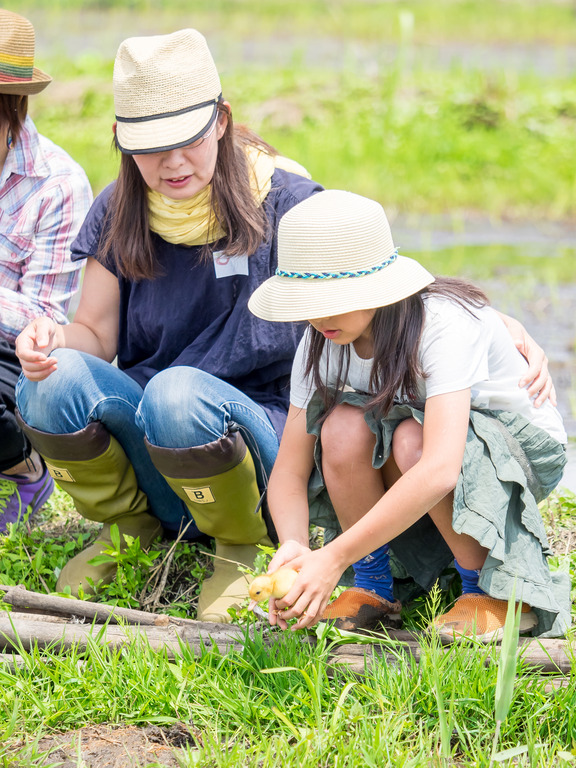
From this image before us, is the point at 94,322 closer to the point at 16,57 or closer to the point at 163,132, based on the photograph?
the point at 163,132

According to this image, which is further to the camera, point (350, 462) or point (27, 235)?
point (27, 235)

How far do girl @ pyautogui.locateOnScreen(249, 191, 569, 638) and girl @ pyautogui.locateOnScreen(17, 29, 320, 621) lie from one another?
9.5 inches

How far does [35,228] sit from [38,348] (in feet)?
1.72

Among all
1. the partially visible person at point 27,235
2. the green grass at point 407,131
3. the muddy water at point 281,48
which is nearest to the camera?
the partially visible person at point 27,235

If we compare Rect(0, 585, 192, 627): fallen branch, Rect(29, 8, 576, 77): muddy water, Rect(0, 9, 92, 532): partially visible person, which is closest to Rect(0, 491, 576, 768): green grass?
Rect(0, 585, 192, 627): fallen branch

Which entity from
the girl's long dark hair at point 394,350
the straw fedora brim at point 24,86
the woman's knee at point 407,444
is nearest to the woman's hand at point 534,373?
the girl's long dark hair at point 394,350

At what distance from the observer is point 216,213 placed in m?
2.70

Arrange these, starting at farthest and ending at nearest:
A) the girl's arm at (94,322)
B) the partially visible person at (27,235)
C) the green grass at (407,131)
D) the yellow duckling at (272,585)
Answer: the green grass at (407,131), the partially visible person at (27,235), the girl's arm at (94,322), the yellow duckling at (272,585)

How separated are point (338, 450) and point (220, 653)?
1.74 feet

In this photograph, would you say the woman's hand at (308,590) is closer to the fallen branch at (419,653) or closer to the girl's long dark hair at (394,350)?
the fallen branch at (419,653)

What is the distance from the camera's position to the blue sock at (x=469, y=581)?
237 cm

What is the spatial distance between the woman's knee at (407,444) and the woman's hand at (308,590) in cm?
29

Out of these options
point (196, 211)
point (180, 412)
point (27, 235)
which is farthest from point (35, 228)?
point (180, 412)

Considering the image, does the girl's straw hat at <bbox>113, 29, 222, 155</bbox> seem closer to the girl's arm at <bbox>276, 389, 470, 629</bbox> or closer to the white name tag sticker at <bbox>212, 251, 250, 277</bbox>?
the white name tag sticker at <bbox>212, 251, 250, 277</bbox>
